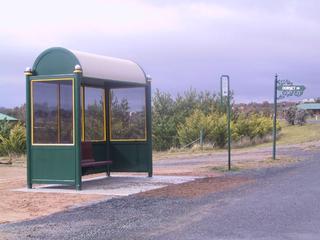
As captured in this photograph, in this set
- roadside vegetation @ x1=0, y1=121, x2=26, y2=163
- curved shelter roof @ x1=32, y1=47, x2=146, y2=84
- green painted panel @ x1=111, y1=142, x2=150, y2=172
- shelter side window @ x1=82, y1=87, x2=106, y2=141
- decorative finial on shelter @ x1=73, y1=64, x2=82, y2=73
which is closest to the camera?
decorative finial on shelter @ x1=73, y1=64, x2=82, y2=73

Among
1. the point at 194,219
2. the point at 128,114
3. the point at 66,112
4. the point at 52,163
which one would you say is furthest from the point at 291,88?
the point at 194,219

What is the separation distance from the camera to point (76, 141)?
1510 centimetres

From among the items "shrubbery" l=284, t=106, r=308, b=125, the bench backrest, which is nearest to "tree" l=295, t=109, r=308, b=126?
"shrubbery" l=284, t=106, r=308, b=125

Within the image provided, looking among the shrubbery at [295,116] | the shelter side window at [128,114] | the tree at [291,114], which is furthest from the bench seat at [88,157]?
the tree at [291,114]

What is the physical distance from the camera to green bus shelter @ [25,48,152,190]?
15.3 m

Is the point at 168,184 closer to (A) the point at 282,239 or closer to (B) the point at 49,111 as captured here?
(B) the point at 49,111

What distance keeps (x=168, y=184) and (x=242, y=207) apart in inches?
184

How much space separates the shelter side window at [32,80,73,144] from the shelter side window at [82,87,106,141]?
154cm

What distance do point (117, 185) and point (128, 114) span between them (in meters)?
2.73

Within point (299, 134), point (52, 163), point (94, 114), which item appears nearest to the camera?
point (52, 163)

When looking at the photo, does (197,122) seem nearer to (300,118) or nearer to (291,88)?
(291,88)

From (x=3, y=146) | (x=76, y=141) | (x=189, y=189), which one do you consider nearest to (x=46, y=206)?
(x=76, y=141)

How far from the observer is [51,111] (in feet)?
52.5

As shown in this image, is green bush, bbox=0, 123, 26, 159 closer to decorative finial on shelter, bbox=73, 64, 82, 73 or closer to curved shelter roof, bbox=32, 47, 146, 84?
curved shelter roof, bbox=32, 47, 146, 84
